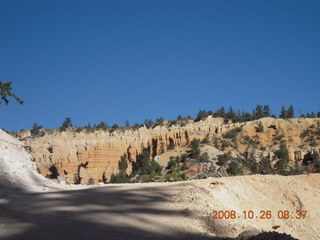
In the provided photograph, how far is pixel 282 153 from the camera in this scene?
56656 millimetres

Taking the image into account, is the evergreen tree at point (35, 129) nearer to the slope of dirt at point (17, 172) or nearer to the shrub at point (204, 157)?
the shrub at point (204, 157)

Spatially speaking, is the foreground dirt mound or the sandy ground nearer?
the sandy ground

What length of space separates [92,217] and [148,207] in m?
1.53

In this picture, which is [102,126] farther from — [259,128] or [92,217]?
[92,217]

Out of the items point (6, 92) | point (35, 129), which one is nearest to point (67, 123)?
point (35, 129)

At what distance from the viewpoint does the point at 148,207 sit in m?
7.88

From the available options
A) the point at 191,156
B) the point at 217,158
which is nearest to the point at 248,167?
the point at 217,158

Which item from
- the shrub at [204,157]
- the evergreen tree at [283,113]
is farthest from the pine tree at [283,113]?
the shrub at [204,157]

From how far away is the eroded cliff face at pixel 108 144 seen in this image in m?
69.8

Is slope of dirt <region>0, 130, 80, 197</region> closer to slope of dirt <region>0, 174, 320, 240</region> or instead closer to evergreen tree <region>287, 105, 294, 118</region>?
slope of dirt <region>0, 174, 320, 240</region>

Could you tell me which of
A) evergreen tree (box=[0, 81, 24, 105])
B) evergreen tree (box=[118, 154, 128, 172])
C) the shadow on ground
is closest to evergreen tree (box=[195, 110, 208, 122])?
evergreen tree (box=[118, 154, 128, 172])

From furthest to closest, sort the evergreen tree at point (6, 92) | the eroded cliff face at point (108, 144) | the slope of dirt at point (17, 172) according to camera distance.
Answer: the eroded cliff face at point (108, 144) → the evergreen tree at point (6, 92) → the slope of dirt at point (17, 172)

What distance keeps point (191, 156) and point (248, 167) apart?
34.6 ft

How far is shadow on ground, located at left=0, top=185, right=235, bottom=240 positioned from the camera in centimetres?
588
